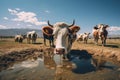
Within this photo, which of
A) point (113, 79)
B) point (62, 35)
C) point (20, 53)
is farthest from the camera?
point (20, 53)

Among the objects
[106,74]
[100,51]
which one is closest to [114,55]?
[100,51]

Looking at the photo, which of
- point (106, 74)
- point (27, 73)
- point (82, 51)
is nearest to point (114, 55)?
point (82, 51)

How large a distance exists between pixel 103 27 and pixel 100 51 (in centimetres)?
690

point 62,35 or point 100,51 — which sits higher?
point 62,35

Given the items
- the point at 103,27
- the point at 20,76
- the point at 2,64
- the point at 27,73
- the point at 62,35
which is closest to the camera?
the point at 20,76

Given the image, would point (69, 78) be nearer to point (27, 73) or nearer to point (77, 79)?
point (77, 79)

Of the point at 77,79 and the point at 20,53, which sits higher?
the point at 20,53

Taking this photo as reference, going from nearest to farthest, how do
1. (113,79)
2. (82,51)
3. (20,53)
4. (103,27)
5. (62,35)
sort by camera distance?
(113,79), (62,35), (20,53), (82,51), (103,27)

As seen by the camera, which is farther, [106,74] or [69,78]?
[106,74]

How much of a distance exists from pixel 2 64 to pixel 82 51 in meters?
9.81

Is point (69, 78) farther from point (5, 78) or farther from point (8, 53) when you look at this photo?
point (8, 53)

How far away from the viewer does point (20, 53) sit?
16.0 metres

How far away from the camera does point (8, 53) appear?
1474 cm

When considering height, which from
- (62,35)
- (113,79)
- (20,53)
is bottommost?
(113,79)
